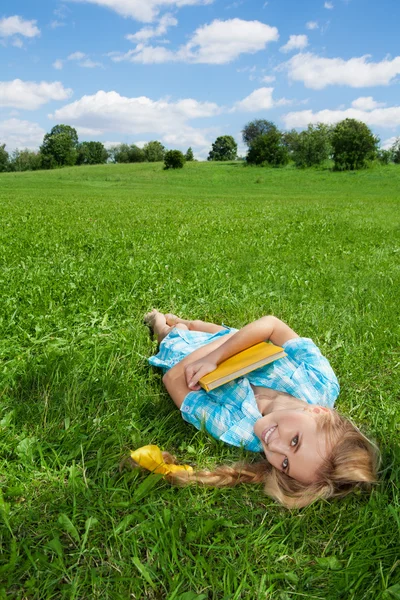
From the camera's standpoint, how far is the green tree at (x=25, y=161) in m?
91.3

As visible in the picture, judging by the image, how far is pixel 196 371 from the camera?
329cm

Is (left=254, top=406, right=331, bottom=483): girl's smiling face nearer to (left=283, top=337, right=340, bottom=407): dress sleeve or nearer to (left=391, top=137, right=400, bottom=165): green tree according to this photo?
(left=283, top=337, right=340, bottom=407): dress sleeve

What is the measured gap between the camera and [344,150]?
54.4 meters

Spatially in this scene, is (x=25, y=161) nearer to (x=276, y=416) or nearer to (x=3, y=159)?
(x=3, y=159)

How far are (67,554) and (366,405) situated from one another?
2.35 metres

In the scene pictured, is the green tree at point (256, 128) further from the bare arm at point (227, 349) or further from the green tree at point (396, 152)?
the bare arm at point (227, 349)

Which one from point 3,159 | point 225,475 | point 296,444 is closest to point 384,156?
point 296,444

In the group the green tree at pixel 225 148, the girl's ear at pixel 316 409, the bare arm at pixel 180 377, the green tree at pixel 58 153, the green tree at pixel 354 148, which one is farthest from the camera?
the green tree at pixel 225 148

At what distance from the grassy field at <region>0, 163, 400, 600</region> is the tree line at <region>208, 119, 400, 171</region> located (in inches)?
2028

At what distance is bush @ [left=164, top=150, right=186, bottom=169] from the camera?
204ft

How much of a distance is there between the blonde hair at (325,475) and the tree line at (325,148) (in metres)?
54.9

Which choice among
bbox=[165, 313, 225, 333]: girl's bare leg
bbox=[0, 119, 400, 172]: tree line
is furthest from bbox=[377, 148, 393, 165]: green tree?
bbox=[165, 313, 225, 333]: girl's bare leg

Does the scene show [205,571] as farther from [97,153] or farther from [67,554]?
[97,153]

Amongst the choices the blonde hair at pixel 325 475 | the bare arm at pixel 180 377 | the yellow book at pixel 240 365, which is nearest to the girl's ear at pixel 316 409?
the blonde hair at pixel 325 475
